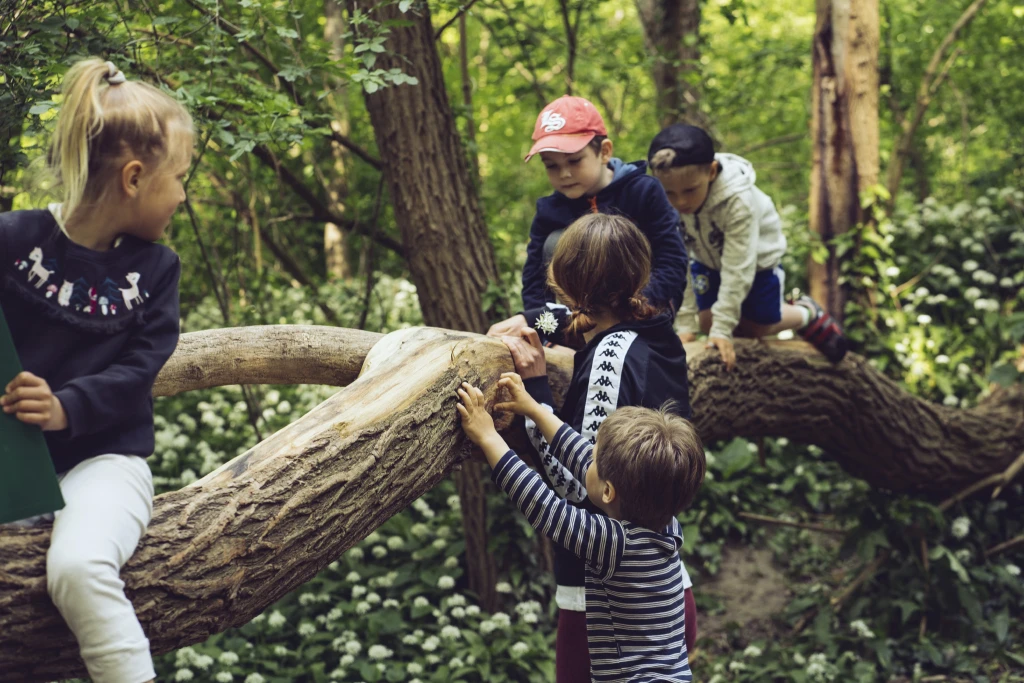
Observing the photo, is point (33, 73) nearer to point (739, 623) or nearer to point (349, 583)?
point (349, 583)

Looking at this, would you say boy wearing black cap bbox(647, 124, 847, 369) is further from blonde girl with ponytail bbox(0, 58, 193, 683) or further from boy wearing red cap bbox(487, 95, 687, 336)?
blonde girl with ponytail bbox(0, 58, 193, 683)

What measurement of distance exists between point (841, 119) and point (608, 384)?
12.9 feet

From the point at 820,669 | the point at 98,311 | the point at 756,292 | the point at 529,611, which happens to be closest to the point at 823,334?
the point at 756,292

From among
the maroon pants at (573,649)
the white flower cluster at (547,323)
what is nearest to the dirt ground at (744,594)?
the maroon pants at (573,649)

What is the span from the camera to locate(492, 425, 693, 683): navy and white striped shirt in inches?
92.8

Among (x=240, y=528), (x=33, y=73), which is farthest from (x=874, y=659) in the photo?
(x=33, y=73)

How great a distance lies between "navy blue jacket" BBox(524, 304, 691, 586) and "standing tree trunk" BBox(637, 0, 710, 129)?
11.2 feet

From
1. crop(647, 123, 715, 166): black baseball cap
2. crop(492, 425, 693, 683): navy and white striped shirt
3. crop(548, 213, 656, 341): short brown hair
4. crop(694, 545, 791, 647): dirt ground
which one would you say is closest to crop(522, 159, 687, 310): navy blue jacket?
crop(548, 213, 656, 341): short brown hair

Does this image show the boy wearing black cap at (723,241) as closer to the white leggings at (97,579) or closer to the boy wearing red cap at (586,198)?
the boy wearing red cap at (586,198)

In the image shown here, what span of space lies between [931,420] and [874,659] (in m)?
1.37

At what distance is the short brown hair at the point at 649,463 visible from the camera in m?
2.30

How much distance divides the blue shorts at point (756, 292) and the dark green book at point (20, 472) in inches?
122

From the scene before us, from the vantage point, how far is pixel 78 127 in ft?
5.77

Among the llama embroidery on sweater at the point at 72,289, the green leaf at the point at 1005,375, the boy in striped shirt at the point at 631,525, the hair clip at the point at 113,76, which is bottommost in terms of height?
the green leaf at the point at 1005,375
